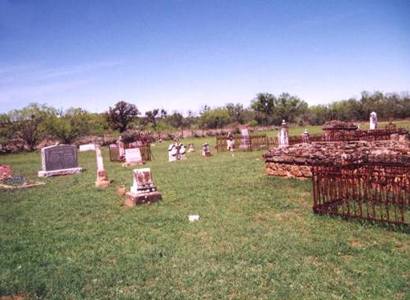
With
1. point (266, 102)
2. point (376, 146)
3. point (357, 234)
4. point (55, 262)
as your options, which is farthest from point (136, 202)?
point (266, 102)

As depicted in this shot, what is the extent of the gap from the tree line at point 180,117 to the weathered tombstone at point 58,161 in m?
31.5

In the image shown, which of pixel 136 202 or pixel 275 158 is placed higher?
pixel 275 158

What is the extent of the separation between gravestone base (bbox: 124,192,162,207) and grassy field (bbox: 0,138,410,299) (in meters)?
0.27

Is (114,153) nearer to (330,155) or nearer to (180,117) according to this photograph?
(330,155)

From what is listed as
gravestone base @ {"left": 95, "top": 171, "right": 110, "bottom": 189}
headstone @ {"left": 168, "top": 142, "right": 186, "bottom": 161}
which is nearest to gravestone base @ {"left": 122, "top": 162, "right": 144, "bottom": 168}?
headstone @ {"left": 168, "top": 142, "right": 186, "bottom": 161}

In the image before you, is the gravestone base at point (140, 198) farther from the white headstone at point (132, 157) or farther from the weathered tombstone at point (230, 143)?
the weathered tombstone at point (230, 143)

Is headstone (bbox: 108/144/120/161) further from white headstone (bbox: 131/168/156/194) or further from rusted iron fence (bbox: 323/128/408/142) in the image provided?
white headstone (bbox: 131/168/156/194)

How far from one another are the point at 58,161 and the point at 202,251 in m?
16.0

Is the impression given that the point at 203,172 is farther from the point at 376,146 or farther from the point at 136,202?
the point at 376,146

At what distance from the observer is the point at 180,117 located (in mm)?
89375

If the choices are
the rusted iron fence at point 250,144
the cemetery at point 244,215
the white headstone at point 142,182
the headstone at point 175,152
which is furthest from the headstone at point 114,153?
the white headstone at point 142,182

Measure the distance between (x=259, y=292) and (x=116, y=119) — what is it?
65524 millimetres

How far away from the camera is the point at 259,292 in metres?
5.34

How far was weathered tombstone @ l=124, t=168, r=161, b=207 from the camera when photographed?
11164 mm
